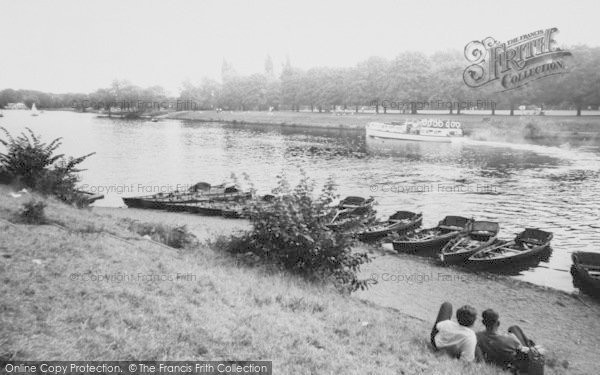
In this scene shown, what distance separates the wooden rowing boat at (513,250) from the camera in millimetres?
19562

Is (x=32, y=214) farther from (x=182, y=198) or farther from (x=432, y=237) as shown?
(x=182, y=198)

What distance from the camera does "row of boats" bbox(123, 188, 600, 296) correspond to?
17812 mm

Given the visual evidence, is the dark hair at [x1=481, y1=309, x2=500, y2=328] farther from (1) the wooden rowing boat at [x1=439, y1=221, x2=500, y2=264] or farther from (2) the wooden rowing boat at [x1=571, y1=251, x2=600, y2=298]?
(1) the wooden rowing boat at [x1=439, y1=221, x2=500, y2=264]

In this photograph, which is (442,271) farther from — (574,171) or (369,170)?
(574,171)

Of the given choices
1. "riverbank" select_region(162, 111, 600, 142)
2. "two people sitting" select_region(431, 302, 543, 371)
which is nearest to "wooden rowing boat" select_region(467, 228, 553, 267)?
"two people sitting" select_region(431, 302, 543, 371)

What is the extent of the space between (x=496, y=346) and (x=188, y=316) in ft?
19.1

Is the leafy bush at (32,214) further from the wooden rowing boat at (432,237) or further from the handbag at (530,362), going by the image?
the wooden rowing boat at (432,237)

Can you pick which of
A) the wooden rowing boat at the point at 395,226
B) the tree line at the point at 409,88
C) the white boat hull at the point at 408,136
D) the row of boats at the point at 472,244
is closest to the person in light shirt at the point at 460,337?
the row of boats at the point at 472,244

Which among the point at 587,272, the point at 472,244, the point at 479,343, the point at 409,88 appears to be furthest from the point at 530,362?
the point at 409,88

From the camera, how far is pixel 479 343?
9.23 meters

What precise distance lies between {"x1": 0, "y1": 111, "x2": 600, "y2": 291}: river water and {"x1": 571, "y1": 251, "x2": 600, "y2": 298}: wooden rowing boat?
91 cm

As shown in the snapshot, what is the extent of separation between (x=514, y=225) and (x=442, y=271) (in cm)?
1172

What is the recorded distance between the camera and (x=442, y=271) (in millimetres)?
19312

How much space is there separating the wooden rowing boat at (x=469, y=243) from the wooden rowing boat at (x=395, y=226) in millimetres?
2984
